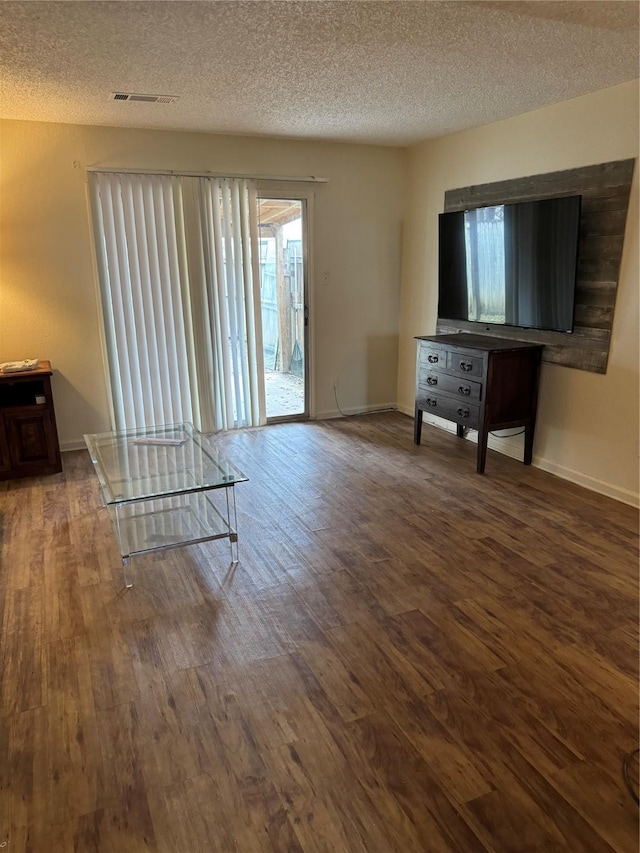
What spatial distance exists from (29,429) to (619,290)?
388 centimetres

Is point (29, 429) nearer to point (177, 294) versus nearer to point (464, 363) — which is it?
point (177, 294)

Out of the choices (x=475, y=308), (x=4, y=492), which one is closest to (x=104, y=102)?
(x=4, y=492)

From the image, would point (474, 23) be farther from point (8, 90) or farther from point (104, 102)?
point (8, 90)

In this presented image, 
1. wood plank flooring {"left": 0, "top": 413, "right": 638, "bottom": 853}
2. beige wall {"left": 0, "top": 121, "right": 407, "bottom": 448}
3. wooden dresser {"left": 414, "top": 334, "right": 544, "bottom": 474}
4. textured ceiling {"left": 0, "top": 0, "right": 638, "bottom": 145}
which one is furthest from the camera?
beige wall {"left": 0, "top": 121, "right": 407, "bottom": 448}

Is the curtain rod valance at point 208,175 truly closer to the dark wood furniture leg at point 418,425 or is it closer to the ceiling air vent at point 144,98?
the ceiling air vent at point 144,98

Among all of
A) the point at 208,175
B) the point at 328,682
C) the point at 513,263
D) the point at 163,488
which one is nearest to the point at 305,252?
the point at 208,175

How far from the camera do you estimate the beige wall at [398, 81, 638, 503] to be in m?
3.33

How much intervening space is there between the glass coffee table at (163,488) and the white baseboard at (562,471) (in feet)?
7.21

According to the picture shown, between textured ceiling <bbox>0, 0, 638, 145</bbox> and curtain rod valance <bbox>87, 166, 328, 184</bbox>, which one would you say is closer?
textured ceiling <bbox>0, 0, 638, 145</bbox>

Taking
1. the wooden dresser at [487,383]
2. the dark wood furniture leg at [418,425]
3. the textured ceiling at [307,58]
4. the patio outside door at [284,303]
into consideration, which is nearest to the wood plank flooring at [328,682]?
the wooden dresser at [487,383]

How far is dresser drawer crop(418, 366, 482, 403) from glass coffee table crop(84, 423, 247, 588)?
179cm

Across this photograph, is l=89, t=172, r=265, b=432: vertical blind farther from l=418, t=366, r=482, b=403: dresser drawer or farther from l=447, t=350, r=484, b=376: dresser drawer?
l=447, t=350, r=484, b=376: dresser drawer

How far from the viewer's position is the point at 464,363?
13.1 ft

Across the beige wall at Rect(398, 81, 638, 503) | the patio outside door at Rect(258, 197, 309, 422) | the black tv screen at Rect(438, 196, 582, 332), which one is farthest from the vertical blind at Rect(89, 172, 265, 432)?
the beige wall at Rect(398, 81, 638, 503)
